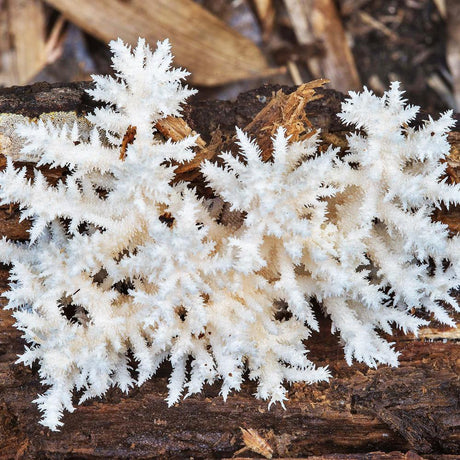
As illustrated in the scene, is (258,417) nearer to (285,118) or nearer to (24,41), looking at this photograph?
(285,118)

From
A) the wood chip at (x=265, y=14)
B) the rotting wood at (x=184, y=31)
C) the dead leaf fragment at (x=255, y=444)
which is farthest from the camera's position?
the wood chip at (x=265, y=14)

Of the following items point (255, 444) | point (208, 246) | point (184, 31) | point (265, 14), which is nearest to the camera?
point (208, 246)

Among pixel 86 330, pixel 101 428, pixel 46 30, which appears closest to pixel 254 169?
pixel 86 330

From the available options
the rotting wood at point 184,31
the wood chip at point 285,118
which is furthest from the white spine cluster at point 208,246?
the rotting wood at point 184,31

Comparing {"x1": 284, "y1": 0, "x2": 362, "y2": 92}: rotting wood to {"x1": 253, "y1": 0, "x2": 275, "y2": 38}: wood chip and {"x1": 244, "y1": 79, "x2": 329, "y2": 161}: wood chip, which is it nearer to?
{"x1": 253, "y1": 0, "x2": 275, "y2": 38}: wood chip

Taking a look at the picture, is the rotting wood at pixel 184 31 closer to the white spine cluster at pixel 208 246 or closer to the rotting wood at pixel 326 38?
the rotting wood at pixel 326 38

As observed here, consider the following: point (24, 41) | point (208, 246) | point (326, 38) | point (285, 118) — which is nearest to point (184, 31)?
point (326, 38)

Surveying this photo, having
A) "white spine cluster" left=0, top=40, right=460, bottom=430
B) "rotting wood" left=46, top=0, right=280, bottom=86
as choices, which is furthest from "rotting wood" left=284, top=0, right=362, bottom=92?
"white spine cluster" left=0, top=40, right=460, bottom=430
